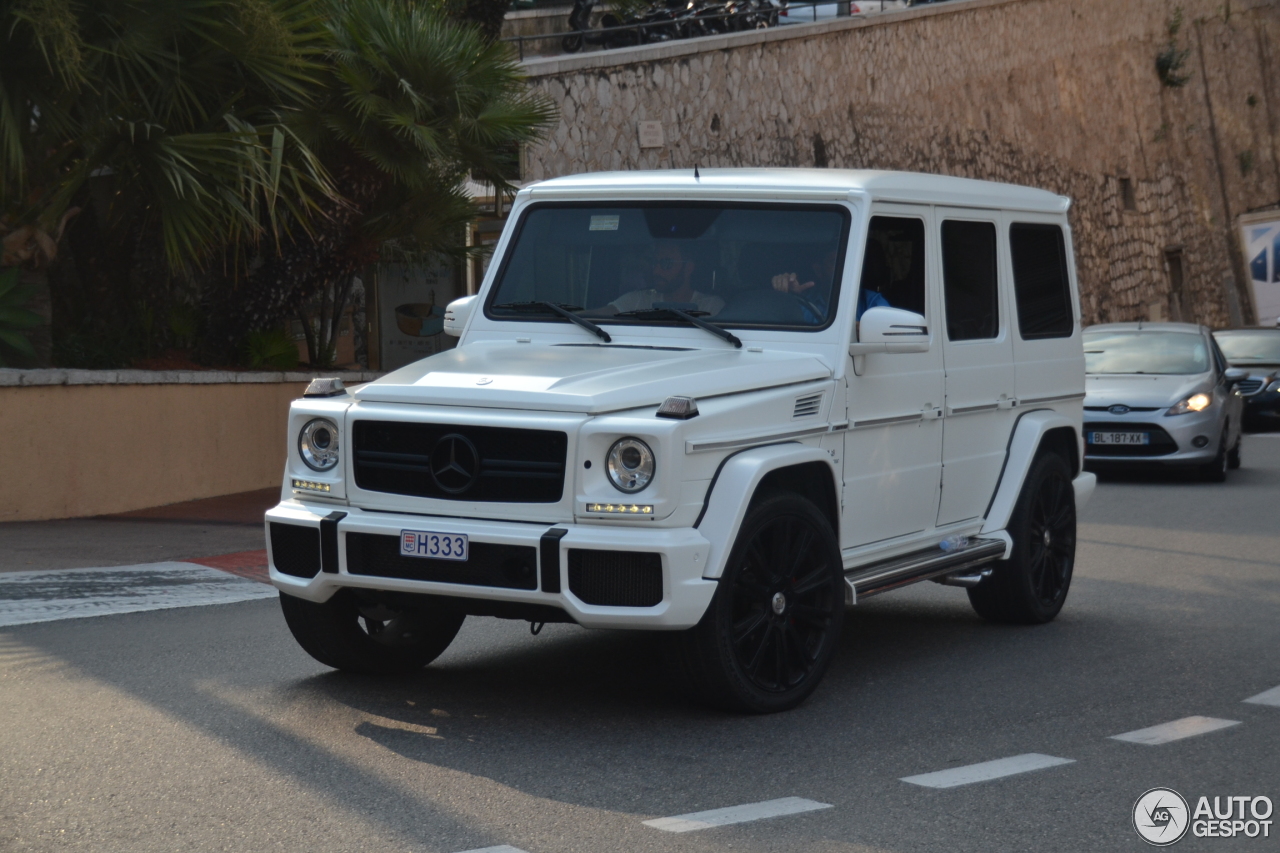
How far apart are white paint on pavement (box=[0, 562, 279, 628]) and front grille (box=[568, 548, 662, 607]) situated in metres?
3.87

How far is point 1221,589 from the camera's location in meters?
9.32

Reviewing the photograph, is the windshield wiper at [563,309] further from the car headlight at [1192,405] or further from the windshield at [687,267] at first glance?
the car headlight at [1192,405]

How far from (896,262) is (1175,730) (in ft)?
7.50

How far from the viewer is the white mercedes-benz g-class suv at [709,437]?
17.4ft

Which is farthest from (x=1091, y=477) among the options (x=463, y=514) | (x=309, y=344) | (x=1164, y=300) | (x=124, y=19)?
(x=1164, y=300)

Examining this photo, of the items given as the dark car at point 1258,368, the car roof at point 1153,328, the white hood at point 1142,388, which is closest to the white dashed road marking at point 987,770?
the white hood at point 1142,388

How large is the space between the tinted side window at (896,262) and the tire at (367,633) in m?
2.27

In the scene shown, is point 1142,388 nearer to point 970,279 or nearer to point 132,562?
point 970,279

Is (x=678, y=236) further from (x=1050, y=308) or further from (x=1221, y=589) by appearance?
(x=1221, y=589)

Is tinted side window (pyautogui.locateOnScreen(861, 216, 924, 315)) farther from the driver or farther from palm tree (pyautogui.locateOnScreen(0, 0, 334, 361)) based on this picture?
palm tree (pyautogui.locateOnScreen(0, 0, 334, 361))

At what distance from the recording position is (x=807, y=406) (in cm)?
602

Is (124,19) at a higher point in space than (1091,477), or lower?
higher

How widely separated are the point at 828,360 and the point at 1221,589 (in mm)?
4282

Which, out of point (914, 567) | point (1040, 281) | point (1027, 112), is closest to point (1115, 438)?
point (1040, 281)
